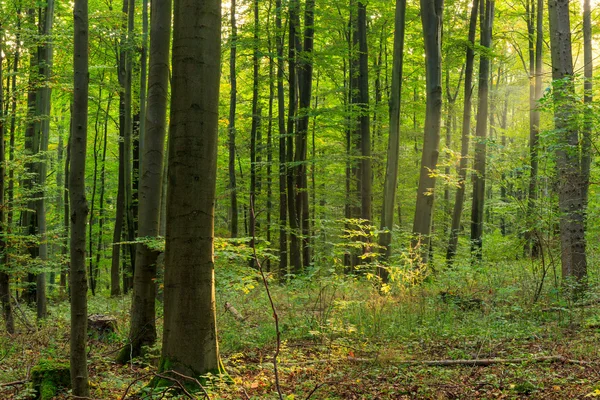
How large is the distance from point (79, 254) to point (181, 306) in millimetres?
1078

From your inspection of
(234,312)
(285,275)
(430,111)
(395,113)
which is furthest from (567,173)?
(234,312)

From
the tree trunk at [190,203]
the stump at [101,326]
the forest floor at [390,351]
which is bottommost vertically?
the stump at [101,326]

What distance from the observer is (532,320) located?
283 inches

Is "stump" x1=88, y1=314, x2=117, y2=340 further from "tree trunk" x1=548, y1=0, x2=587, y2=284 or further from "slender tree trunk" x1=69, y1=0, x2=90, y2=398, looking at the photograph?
"tree trunk" x1=548, y1=0, x2=587, y2=284

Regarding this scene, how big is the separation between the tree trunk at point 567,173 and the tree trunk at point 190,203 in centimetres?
633

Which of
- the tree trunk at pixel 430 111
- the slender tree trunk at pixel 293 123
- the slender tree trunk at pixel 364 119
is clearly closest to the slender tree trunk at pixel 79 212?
the tree trunk at pixel 430 111

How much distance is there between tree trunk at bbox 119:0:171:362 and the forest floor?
18.0 inches

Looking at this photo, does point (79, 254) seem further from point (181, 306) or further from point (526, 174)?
point (526, 174)

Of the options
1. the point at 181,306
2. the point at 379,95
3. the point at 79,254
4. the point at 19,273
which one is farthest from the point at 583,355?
the point at 379,95

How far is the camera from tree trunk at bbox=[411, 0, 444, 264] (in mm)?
11062

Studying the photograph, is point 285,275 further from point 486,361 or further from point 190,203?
point 190,203

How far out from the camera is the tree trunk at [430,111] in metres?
11.1

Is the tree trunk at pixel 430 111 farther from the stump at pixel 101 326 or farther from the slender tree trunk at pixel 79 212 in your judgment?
the slender tree trunk at pixel 79 212

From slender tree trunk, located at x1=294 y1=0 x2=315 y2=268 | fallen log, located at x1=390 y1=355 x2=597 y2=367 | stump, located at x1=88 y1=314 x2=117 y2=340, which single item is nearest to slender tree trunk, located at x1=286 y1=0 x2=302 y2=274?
slender tree trunk, located at x1=294 y1=0 x2=315 y2=268
